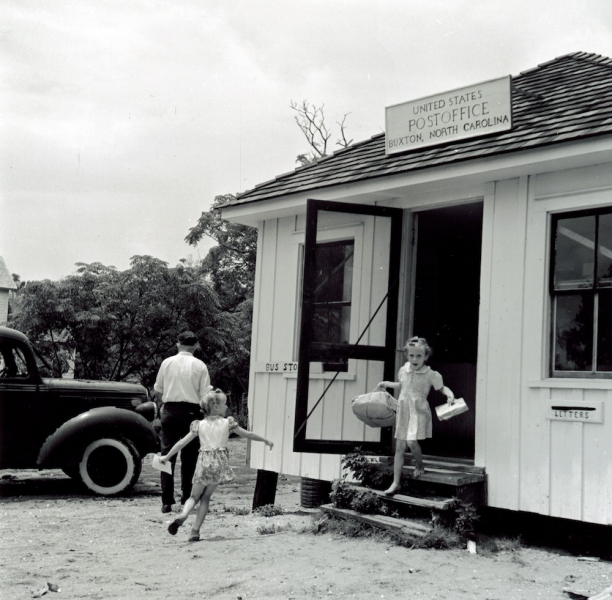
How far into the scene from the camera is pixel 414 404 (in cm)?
724

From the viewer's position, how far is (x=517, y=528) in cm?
734

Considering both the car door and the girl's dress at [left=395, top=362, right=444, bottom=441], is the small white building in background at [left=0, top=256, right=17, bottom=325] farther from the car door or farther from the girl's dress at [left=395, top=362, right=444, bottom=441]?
the girl's dress at [left=395, top=362, right=444, bottom=441]

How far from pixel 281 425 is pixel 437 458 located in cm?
196

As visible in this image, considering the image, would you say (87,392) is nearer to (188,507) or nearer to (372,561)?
(188,507)

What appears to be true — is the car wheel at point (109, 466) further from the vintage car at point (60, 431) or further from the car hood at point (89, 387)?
the car hood at point (89, 387)

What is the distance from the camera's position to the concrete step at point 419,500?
22.1ft

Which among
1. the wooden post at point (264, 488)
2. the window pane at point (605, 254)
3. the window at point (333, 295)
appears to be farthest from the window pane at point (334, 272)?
the window pane at point (605, 254)

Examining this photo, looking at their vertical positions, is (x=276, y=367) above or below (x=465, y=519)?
above

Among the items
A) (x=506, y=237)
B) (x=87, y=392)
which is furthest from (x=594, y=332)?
(x=87, y=392)

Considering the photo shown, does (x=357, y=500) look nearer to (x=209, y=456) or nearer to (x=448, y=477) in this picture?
(x=448, y=477)

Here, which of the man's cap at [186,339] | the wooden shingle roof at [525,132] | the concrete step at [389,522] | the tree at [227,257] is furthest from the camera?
the tree at [227,257]

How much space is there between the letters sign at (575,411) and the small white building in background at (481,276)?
12 mm

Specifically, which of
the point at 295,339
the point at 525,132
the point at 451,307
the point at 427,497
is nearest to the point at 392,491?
the point at 427,497

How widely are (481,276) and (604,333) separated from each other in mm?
1261
